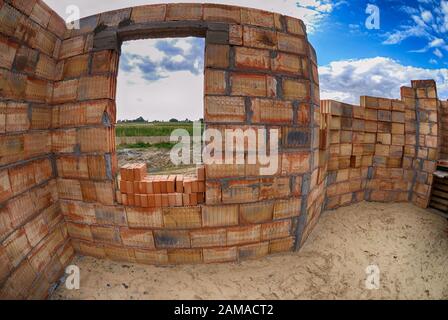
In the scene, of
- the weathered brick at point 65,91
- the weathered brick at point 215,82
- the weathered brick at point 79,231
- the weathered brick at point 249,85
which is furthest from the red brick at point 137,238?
the weathered brick at point 249,85

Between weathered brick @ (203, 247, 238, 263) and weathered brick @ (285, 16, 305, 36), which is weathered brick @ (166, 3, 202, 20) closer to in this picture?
weathered brick @ (285, 16, 305, 36)

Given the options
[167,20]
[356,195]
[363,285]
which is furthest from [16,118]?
[356,195]

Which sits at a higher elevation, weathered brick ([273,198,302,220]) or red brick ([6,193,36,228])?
red brick ([6,193,36,228])

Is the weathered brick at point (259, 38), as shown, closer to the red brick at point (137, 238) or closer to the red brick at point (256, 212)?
the red brick at point (256, 212)

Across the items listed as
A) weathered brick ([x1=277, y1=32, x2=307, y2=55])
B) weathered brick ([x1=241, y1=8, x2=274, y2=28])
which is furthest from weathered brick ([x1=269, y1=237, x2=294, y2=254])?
weathered brick ([x1=241, y1=8, x2=274, y2=28])

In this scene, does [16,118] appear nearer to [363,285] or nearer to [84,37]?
[84,37]

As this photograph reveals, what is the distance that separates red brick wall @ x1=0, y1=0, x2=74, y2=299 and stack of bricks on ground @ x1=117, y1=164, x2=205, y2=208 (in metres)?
0.89

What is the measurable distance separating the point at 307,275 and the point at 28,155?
11.7 feet

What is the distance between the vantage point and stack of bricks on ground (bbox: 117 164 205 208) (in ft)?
7.97

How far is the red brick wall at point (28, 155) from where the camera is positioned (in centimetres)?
196

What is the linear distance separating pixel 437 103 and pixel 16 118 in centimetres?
706
